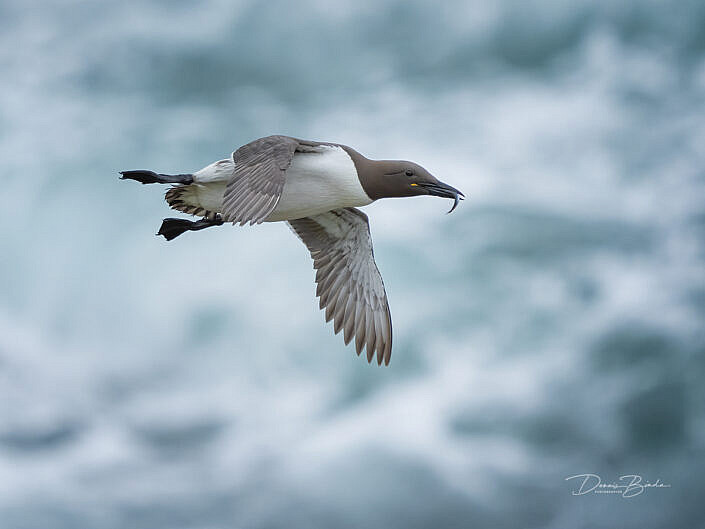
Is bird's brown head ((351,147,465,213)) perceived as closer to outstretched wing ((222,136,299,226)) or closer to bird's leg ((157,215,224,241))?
outstretched wing ((222,136,299,226))

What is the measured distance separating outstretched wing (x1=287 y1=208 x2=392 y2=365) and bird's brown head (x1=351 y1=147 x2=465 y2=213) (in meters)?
1.16

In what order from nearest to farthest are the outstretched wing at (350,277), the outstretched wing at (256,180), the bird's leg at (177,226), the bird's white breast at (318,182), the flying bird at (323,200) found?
the outstretched wing at (256,180), the flying bird at (323,200), the bird's white breast at (318,182), the bird's leg at (177,226), the outstretched wing at (350,277)

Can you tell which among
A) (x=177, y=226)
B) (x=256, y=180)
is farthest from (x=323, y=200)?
(x=177, y=226)

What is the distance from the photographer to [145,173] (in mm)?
12922

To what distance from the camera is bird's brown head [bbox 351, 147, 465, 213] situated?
12.9m

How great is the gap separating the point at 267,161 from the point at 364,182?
5.13 feet

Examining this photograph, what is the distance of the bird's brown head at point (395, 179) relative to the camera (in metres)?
12.9

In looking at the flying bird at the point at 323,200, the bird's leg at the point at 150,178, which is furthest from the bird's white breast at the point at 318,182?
the bird's leg at the point at 150,178

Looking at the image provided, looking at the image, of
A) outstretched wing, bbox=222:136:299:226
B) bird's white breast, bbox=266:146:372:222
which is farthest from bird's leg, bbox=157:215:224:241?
outstretched wing, bbox=222:136:299:226

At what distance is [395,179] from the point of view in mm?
12992

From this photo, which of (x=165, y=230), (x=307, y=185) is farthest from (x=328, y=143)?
(x=165, y=230)

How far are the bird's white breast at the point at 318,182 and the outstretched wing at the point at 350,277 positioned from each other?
1.20 metres

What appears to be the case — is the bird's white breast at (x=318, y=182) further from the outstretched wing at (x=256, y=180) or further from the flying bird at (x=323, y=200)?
the outstretched wing at (x=256, y=180)

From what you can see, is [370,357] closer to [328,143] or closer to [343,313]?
Answer: [343,313]
